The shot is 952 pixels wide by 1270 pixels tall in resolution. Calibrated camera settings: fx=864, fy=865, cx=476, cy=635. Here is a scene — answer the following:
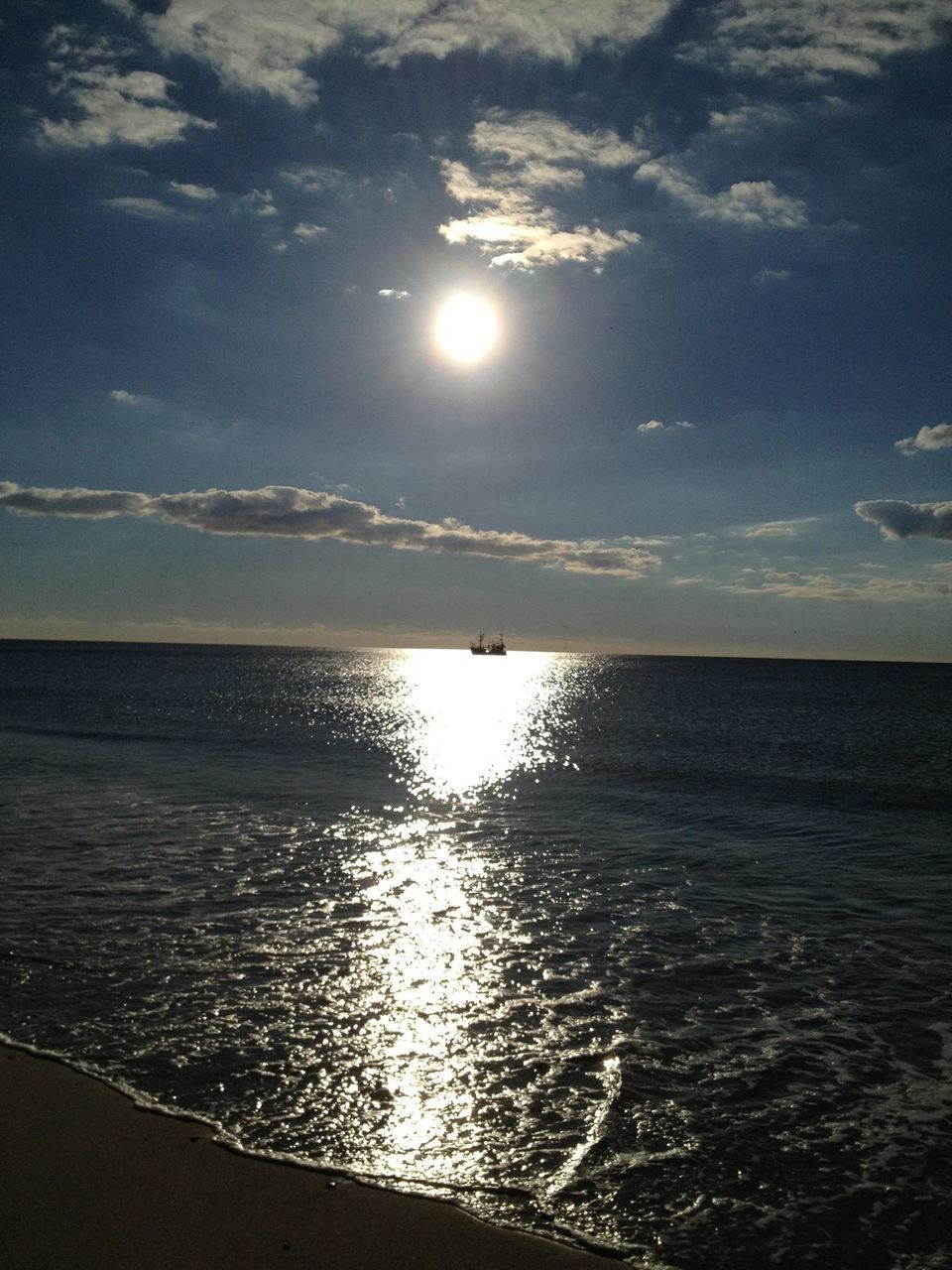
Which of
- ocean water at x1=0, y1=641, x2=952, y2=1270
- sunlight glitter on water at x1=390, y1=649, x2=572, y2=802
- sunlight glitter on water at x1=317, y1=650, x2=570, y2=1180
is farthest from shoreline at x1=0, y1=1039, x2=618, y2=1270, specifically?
sunlight glitter on water at x1=390, y1=649, x2=572, y2=802

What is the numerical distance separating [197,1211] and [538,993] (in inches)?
271

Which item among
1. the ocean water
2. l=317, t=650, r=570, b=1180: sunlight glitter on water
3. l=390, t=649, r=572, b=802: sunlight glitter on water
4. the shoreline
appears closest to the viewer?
the shoreline

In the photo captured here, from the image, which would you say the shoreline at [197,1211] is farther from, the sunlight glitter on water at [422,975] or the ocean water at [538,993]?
the sunlight glitter on water at [422,975]

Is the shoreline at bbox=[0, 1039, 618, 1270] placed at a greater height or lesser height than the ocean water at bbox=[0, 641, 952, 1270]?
greater

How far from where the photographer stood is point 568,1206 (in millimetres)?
7879

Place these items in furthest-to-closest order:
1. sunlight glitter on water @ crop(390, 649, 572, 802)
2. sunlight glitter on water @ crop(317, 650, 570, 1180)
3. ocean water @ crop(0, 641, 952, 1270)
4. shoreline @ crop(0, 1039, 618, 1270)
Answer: sunlight glitter on water @ crop(390, 649, 572, 802) → sunlight glitter on water @ crop(317, 650, 570, 1180) → ocean water @ crop(0, 641, 952, 1270) → shoreline @ crop(0, 1039, 618, 1270)

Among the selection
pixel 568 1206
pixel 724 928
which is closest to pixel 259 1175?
pixel 568 1206

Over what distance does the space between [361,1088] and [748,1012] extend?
6.21 meters

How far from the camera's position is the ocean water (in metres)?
8.41

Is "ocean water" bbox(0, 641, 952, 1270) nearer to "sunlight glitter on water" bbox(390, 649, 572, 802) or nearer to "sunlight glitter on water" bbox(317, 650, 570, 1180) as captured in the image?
"sunlight glitter on water" bbox(317, 650, 570, 1180)

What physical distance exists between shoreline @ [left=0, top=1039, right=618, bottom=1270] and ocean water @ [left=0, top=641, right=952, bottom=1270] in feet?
1.24

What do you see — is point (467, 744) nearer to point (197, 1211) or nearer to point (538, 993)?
point (538, 993)

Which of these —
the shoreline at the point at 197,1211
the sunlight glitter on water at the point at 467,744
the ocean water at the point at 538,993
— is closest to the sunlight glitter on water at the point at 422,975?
the ocean water at the point at 538,993

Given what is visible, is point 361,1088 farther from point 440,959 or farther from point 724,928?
point 724,928
